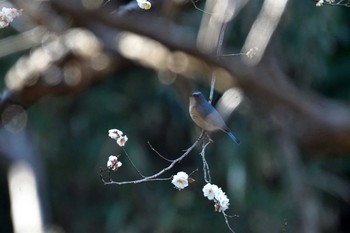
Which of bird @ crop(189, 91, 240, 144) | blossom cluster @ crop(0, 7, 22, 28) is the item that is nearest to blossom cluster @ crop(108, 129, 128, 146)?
bird @ crop(189, 91, 240, 144)

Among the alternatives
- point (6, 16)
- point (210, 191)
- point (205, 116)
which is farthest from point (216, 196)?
point (6, 16)

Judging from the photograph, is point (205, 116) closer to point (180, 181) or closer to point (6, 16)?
point (180, 181)

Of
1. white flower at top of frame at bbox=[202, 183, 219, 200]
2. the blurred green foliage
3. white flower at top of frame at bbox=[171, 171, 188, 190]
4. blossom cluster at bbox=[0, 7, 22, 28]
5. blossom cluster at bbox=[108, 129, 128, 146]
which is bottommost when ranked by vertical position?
the blurred green foliage

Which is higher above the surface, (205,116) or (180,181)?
(180,181)

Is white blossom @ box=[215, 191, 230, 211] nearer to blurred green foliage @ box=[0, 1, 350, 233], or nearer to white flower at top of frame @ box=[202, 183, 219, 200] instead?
white flower at top of frame @ box=[202, 183, 219, 200]

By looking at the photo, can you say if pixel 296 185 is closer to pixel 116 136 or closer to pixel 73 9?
pixel 73 9

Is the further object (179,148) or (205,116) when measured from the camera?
(179,148)

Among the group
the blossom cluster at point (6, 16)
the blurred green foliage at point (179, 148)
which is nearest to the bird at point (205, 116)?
the blossom cluster at point (6, 16)

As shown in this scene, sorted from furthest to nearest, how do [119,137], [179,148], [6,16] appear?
[179,148] → [6,16] → [119,137]

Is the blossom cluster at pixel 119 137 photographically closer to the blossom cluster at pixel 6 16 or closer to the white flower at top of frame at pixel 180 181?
the white flower at top of frame at pixel 180 181

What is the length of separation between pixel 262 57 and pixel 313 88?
2.51 metres

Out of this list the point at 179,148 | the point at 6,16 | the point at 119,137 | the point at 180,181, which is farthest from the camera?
Result: the point at 179,148

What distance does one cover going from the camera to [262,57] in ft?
13.4

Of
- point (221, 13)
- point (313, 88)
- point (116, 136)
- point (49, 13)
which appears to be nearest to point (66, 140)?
point (313, 88)
